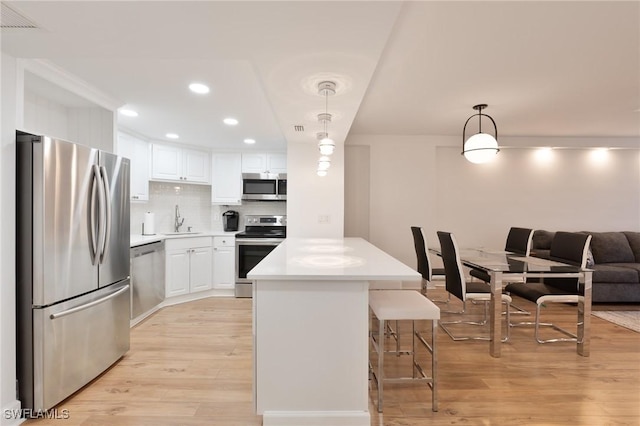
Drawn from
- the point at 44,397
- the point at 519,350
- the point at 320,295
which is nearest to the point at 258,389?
the point at 320,295

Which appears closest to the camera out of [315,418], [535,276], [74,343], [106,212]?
[315,418]

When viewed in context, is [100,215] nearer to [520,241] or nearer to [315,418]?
[315,418]

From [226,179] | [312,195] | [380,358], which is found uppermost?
[226,179]

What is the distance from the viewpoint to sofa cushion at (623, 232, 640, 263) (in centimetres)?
457

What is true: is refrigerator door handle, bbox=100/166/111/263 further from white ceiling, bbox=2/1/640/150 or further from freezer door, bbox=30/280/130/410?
white ceiling, bbox=2/1/640/150

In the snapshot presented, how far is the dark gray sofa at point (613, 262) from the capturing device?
4.04 metres

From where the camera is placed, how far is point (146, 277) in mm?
3617

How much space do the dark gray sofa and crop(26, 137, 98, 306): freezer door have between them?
5.09 meters

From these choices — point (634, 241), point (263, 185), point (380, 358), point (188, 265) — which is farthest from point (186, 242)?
point (634, 241)

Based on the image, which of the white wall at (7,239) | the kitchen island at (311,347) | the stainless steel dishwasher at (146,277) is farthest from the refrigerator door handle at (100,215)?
the kitchen island at (311,347)

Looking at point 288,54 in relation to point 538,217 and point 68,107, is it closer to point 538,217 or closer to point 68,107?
point 68,107

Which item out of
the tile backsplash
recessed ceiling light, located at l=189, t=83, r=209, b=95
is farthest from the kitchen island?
the tile backsplash

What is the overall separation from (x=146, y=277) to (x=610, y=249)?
604 cm

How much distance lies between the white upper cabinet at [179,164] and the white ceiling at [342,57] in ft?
2.11
